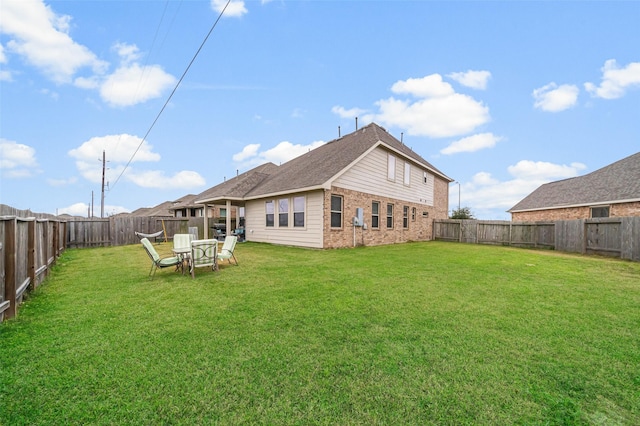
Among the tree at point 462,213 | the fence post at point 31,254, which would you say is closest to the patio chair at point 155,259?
the fence post at point 31,254

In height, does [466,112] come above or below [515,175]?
above

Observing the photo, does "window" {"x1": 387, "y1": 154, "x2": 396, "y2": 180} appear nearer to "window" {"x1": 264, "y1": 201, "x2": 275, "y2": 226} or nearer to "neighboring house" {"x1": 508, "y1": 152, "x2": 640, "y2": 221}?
"window" {"x1": 264, "y1": 201, "x2": 275, "y2": 226}

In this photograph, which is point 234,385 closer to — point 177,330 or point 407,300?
point 177,330

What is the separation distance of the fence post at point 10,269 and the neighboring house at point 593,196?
1020 inches

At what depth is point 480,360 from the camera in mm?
2846

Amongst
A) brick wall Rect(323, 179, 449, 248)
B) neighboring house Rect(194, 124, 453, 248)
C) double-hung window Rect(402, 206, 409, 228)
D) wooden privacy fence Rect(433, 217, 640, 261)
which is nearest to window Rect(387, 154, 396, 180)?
neighboring house Rect(194, 124, 453, 248)

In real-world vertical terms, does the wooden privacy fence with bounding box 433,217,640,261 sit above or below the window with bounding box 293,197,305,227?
below

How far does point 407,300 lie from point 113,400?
13.8 ft

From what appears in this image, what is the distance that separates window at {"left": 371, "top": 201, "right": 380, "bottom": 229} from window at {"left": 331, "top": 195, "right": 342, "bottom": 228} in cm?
269

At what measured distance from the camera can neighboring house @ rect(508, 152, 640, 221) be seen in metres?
16.8

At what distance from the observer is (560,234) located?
13727 mm

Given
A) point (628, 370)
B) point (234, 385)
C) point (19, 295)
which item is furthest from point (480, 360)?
point (19, 295)

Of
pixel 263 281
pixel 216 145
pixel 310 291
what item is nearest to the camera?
pixel 310 291

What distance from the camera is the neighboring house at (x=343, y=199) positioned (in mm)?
12312
